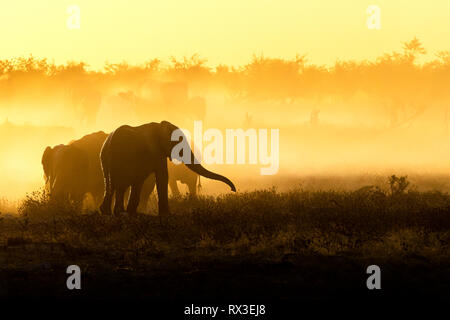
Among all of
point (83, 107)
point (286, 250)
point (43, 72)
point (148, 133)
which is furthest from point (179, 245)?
point (43, 72)

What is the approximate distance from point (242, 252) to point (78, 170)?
877 centimetres

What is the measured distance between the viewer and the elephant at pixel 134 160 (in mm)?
18547

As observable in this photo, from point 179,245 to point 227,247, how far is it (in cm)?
89

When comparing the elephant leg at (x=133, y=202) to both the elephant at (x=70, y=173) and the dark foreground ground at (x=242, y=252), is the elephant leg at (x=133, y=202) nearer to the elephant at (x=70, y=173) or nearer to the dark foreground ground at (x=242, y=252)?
the dark foreground ground at (x=242, y=252)

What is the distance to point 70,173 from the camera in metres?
22.0

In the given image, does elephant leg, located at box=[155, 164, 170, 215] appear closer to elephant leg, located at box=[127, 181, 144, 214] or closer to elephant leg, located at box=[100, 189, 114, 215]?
elephant leg, located at box=[127, 181, 144, 214]

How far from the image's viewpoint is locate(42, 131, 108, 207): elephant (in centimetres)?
2197

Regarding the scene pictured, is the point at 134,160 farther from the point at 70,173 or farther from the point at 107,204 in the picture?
the point at 70,173

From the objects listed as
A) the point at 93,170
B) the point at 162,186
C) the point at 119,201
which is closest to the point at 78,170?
the point at 93,170

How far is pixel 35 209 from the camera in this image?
66.2 ft

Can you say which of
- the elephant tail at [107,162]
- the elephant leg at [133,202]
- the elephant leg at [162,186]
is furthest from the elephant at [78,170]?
the elephant leg at [162,186]

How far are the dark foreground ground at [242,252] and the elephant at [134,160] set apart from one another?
3.13ft
